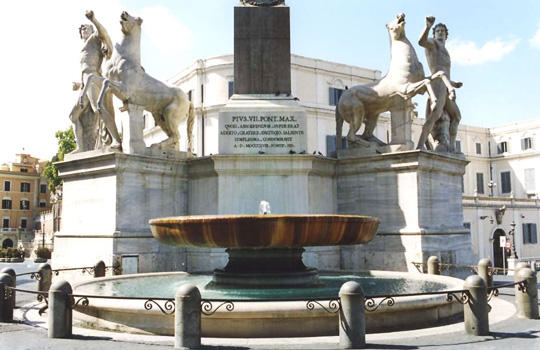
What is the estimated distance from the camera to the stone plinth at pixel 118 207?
13.0 metres

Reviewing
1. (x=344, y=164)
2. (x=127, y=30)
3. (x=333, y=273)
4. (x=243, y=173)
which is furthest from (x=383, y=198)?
(x=127, y=30)

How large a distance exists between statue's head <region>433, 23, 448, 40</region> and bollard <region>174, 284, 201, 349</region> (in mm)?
11423

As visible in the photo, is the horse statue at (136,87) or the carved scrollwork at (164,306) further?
the horse statue at (136,87)

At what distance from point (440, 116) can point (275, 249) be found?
7584 millimetres

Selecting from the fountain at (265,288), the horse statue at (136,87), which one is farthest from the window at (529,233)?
the fountain at (265,288)

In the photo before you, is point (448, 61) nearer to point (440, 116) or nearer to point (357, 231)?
point (440, 116)

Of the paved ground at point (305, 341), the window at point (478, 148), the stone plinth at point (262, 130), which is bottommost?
the paved ground at point (305, 341)

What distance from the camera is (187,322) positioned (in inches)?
252

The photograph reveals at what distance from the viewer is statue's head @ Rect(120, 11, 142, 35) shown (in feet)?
46.2

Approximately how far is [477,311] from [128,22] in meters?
11.3

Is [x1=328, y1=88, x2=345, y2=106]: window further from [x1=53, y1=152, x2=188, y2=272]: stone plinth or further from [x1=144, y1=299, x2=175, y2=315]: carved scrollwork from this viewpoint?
[x1=144, y1=299, x2=175, y2=315]: carved scrollwork

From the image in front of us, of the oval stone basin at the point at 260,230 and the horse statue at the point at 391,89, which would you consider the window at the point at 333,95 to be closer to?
the horse statue at the point at 391,89

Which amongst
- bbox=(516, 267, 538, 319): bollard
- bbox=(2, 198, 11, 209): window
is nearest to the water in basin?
bbox=(516, 267, 538, 319): bollard

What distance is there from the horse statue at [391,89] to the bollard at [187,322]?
890cm
